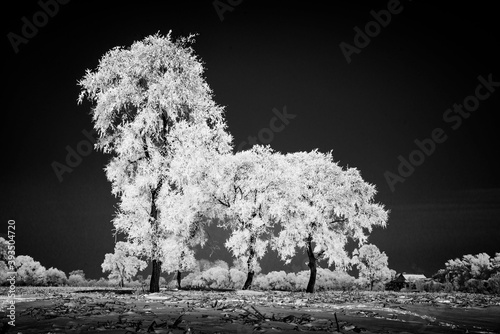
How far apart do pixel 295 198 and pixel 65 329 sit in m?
21.8

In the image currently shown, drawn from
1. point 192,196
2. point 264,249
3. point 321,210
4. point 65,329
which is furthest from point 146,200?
point 65,329

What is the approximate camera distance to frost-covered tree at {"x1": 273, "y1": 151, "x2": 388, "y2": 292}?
90.7 ft

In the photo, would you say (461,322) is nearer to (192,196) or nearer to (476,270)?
(192,196)

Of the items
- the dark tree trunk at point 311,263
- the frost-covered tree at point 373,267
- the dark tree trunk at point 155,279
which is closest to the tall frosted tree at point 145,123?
the dark tree trunk at point 155,279

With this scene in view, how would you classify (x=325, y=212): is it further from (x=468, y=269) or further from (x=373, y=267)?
(x=373, y=267)

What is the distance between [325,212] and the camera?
28.1 metres

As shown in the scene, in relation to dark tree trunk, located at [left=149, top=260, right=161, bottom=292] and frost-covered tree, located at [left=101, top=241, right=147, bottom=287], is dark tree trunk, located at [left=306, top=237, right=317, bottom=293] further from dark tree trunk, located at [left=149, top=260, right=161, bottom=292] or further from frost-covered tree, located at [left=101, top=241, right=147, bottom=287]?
frost-covered tree, located at [left=101, top=241, right=147, bottom=287]

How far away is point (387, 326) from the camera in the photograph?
8180 mm

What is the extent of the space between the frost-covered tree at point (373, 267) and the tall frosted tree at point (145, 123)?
47.4m

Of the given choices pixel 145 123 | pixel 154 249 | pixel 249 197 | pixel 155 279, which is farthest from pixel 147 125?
pixel 249 197

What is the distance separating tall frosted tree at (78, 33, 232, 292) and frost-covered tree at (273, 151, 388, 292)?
29.4 feet

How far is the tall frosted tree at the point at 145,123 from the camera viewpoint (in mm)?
21688

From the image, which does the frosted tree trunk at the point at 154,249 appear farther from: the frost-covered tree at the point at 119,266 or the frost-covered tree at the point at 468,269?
the frost-covered tree at the point at 119,266

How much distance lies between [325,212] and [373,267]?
4012 centimetres
